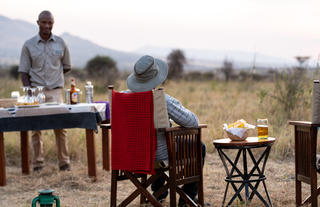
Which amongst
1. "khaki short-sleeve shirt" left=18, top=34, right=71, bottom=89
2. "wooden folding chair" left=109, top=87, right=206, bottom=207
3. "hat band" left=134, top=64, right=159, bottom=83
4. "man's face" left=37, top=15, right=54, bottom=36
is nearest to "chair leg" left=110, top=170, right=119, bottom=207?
"wooden folding chair" left=109, top=87, right=206, bottom=207

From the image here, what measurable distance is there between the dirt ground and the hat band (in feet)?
4.29

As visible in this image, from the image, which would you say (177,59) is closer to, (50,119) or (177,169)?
(50,119)

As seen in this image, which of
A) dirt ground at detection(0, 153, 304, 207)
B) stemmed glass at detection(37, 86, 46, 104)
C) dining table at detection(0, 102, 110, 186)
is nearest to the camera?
dirt ground at detection(0, 153, 304, 207)

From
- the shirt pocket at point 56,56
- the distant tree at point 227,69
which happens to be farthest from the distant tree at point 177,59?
→ the shirt pocket at point 56,56

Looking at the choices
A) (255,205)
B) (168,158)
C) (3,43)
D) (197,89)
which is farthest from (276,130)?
(3,43)

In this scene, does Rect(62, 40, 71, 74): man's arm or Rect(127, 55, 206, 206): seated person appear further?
Rect(62, 40, 71, 74): man's arm

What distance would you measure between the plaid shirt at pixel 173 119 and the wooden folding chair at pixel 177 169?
6 centimetres

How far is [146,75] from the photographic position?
430 centimetres

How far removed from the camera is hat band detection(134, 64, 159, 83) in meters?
4.29

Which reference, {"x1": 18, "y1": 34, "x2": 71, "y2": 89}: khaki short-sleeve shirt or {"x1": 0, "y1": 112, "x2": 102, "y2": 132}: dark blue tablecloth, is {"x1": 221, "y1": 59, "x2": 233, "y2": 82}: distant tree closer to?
{"x1": 18, "y1": 34, "x2": 71, "y2": 89}: khaki short-sleeve shirt

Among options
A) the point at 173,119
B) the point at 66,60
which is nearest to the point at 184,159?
the point at 173,119

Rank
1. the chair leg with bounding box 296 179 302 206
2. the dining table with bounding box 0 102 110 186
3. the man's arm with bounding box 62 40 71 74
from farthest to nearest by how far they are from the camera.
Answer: the man's arm with bounding box 62 40 71 74 < the dining table with bounding box 0 102 110 186 < the chair leg with bounding box 296 179 302 206

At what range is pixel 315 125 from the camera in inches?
169

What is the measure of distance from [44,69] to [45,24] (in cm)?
55
